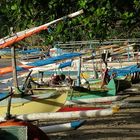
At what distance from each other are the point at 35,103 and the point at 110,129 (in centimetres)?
266

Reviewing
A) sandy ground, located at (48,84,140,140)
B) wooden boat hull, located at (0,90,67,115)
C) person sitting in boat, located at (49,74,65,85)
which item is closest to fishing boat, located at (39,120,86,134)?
sandy ground, located at (48,84,140,140)

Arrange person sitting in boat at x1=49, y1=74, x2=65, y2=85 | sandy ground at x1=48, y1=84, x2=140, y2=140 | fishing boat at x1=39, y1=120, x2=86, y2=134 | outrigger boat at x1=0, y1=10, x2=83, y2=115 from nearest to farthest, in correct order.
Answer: fishing boat at x1=39, y1=120, x2=86, y2=134, sandy ground at x1=48, y1=84, x2=140, y2=140, outrigger boat at x1=0, y1=10, x2=83, y2=115, person sitting in boat at x1=49, y1=74, x2=65, y2=85

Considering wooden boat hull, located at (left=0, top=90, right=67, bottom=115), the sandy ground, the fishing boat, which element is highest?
wooden boat hull, located at (left=0, top=90, right=67, bottom=115)

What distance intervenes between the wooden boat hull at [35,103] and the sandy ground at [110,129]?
4.13ft

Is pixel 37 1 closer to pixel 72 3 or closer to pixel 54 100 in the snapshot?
pixel 72 3

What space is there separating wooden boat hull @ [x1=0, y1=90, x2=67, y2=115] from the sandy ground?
126 cm

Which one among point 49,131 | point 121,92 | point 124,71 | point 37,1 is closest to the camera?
point 37,1

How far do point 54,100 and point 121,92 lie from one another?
8.12m

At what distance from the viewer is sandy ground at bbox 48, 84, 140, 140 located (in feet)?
48.6

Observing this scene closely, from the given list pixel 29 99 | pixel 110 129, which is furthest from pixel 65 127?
pixel 29 99

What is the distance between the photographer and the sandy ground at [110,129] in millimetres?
14827

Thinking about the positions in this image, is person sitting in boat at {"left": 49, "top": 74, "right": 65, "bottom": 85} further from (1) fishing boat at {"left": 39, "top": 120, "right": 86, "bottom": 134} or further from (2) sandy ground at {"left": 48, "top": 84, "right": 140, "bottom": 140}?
(1) fishing boat at {"left": 39, "top": 120, "right": 86, "bottom": 134}

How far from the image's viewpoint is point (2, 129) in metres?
9.69

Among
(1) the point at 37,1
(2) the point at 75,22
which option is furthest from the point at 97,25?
(1) the point at 37,1
